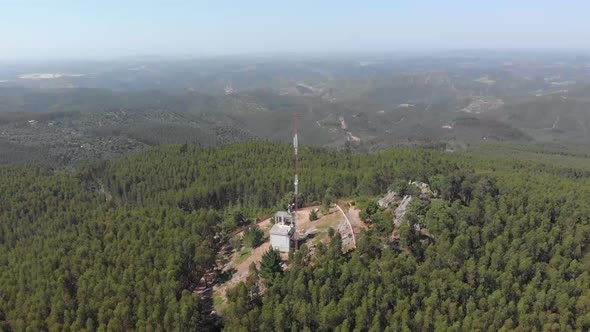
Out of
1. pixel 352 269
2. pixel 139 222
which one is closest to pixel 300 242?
pixel 352 269

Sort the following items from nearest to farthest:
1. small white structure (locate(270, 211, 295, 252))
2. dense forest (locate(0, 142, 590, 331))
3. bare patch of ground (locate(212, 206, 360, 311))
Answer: dense forest (locate(0, 142, 590, 331)) → bare patch of ground (locate(212, 206, 360, 311)) → small white structure (locate(270, 211, 295, 252))

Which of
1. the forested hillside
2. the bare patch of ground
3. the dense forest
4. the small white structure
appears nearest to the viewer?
the dense forest

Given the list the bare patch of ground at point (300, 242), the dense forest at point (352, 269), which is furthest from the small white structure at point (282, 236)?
the dense forest at point (352, 269)

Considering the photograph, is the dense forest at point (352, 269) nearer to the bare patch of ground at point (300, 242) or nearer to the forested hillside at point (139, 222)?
the forested hillside at point (139, 222)

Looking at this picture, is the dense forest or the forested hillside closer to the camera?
the dense forest

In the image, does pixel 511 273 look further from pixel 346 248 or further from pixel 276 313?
pixel 276 313

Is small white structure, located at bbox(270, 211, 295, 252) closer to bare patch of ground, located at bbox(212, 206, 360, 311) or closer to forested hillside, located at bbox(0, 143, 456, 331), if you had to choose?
bare patch of ground, located at bbox(212, 206, 360, 311)

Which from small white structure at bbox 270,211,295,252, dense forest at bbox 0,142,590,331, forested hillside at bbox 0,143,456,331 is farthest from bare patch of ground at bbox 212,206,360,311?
forested hillside at bbox 0,143,456,331

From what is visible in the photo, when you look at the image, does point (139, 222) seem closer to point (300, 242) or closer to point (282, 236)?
point (282, 236)

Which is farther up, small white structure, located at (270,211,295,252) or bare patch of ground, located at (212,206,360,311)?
small white structure, located at (270,211,295,252)
